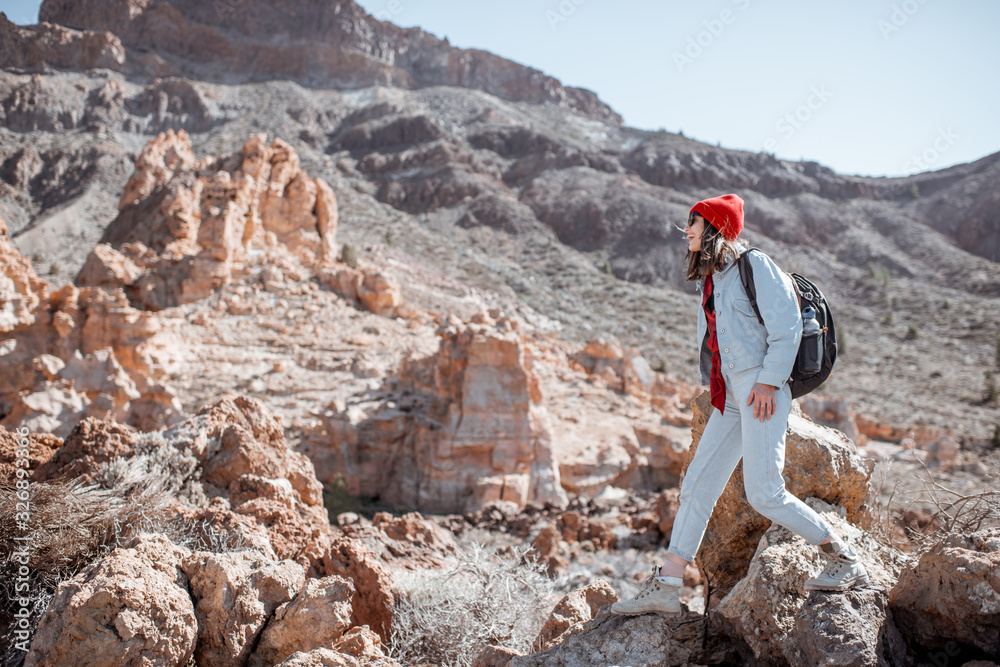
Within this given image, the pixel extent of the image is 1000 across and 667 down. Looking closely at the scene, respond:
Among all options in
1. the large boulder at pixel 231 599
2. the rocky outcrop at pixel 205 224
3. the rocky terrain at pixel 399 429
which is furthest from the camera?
the rocky outcrop at pixel 205 224

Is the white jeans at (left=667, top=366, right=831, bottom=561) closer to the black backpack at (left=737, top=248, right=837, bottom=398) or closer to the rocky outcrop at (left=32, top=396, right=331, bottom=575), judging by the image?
the black backpack at (left=737, top=248, right=837, bottom=398)

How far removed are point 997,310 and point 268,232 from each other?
1785 inches

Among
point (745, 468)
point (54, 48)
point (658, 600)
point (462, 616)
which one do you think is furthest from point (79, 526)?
point (54, 48)

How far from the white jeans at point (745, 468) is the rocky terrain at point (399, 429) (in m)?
0.29

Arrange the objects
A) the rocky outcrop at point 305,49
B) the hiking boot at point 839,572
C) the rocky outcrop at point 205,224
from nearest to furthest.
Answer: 1. the hiking boot at point 839,572
2. the rocky outcrop at point 205,224
3. the rocky outcrop at point 305,49

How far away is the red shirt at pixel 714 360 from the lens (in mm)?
2281

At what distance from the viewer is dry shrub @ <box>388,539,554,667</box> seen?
3.02 m

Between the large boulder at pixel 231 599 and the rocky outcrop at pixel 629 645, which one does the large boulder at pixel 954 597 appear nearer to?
the rocky outcrop at pixel 629 645

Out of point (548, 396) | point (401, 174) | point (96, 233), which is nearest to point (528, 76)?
point (401, 174)

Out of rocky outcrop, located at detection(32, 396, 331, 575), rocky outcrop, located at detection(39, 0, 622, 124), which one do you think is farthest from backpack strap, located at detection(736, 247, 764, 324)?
rocky outcrop, located at detection(39, 0, 622, 124)

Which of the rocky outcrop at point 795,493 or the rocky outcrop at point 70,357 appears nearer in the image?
the rocky outcrop at point 795,493

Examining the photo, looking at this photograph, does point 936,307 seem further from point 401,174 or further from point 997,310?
point 401,174

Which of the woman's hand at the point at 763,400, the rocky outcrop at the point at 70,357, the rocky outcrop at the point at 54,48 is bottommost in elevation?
the rocky outcrop at the point at 70,357

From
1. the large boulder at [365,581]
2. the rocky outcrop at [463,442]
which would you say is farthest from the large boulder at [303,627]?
the rocky outcrop at [463,442]
